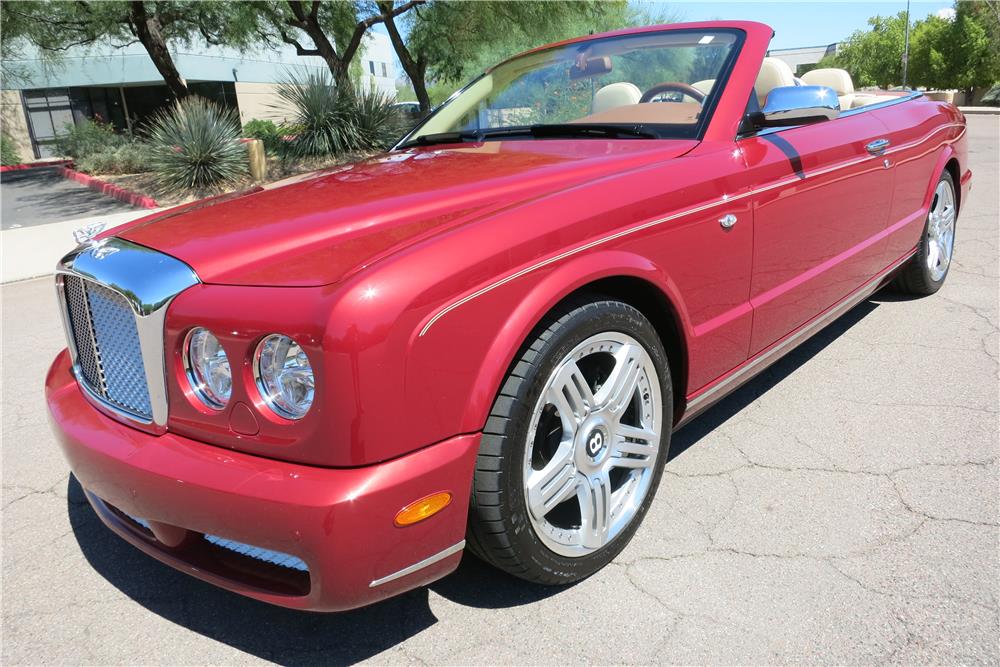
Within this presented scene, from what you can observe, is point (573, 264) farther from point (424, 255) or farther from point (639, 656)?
point (639, 656)

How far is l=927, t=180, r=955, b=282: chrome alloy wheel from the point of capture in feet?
14.5

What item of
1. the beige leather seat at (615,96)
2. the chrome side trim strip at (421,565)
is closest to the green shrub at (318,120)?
the beige leather seat at (615,96)

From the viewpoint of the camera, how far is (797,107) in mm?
2684

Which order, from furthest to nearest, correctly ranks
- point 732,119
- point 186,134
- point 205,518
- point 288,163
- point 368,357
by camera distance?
point 288,163 < point 186,134 < point 732,119 < point 205,518 < point 368,357

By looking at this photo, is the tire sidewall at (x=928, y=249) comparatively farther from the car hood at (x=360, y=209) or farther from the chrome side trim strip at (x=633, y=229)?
the car hood at (x=360, y=209)

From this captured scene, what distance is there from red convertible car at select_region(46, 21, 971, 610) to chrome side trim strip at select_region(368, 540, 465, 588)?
0.04ft

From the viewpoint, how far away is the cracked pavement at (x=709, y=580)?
1970 mm

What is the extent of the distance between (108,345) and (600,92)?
2.20 meters

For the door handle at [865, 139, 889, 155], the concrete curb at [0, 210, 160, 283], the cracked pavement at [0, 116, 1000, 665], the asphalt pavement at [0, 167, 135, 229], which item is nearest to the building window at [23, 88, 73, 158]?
the asphalt pavement at [0, 167, 135, 229]

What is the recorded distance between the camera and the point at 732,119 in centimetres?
266

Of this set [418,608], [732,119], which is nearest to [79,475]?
[418,608]

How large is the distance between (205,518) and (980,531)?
2330mm

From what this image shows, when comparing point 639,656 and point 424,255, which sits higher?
point 424,255

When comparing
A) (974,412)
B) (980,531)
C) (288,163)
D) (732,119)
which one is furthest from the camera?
(288,163)
